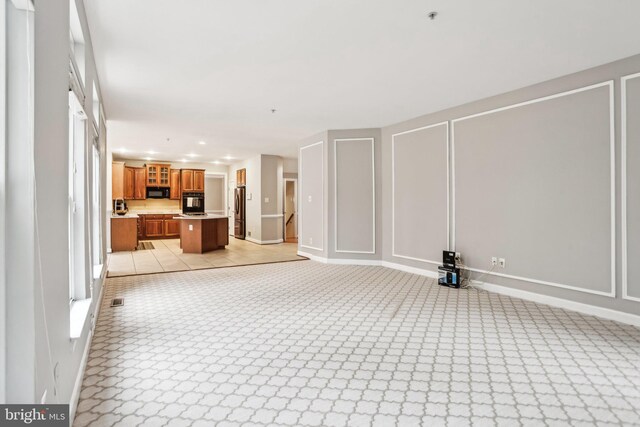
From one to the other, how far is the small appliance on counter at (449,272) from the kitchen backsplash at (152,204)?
31.0 feet

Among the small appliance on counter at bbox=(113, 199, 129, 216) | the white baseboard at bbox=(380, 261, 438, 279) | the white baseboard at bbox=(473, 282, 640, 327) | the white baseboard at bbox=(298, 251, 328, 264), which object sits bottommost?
the white baseboard at bbox=(473, 282, 640, 327)

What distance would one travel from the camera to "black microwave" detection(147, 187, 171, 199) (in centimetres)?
1148

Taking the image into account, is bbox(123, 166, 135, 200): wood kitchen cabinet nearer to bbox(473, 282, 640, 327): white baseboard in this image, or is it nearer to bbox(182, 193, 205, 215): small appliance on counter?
bbox(182, 193, 205, 215): small appliance on counter

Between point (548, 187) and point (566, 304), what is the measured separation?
1383mm

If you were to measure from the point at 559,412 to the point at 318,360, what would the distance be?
5.11 feet

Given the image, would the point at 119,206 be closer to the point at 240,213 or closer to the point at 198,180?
the point at 198,180

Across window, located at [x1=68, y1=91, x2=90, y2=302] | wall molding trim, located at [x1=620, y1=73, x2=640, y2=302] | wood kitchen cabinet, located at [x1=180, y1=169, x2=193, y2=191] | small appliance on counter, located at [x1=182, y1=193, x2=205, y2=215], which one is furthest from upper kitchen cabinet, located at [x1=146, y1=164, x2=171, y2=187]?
wall molding trim, located at [x1=620, y1=73, x2=640, y2=302]

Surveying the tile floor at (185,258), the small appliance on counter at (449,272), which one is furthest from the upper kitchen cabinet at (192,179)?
the small appliance on counter at (449,272)

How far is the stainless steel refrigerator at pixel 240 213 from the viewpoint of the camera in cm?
1150

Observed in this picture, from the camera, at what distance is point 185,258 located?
7.75 metres

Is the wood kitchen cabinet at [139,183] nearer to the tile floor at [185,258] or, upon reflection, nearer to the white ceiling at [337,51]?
the tile floor at [185,258]

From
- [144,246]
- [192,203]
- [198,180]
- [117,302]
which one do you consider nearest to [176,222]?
[192,203]

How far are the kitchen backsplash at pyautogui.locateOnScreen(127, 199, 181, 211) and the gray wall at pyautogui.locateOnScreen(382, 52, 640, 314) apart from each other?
9.38 metres

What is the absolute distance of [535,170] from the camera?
444 cm
